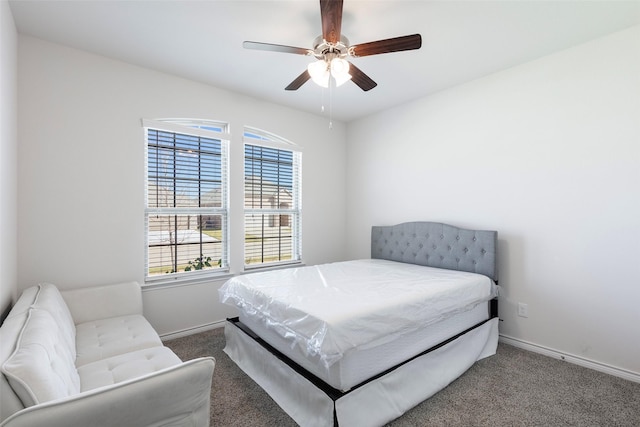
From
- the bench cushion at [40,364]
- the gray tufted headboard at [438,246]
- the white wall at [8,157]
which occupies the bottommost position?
the bench cushion at [40,364]

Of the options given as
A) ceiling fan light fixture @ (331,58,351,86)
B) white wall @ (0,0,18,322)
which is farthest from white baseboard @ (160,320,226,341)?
ceiling fan light fixture @ (331,58,351,86)

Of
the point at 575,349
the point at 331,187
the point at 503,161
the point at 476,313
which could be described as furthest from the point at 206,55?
the point at 575,349

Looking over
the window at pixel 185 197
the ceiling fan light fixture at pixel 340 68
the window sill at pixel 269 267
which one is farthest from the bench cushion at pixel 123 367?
the ceiling fan light fixture at pixel 340 68

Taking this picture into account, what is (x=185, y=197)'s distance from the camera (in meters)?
3.25

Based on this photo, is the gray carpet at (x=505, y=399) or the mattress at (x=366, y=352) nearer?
the mattress at (x=366, y=352)

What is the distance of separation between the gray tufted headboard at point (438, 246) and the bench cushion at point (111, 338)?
2.74m

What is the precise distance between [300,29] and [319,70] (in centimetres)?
45

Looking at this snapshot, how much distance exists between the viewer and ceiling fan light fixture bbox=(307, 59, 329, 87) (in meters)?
2.13

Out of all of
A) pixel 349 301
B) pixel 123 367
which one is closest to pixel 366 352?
pixel 349 301

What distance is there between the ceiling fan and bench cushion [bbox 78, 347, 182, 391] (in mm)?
2103

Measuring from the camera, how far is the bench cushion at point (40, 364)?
1.04m

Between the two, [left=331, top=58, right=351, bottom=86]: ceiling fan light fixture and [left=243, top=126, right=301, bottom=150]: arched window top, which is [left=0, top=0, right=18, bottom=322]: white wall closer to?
[left=243, top=126, right=301, bottom=150]: arched window top

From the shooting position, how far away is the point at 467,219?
3.28 meters

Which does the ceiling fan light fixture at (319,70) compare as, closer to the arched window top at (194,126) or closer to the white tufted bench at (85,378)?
the arched window top at (194,126)
